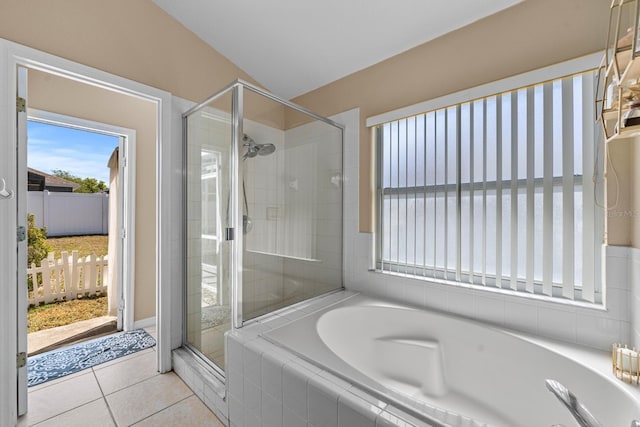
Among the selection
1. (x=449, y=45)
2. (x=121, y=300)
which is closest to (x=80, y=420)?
(x=121, y=300)

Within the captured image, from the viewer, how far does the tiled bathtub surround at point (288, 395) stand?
0.92m

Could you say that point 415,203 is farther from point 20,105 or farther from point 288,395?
point 20,105

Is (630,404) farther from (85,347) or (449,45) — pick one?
(85,347)

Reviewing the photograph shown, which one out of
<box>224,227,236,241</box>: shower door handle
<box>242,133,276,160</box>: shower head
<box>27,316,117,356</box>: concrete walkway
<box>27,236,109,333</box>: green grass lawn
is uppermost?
<box>242,133,276,160</box>: shower head

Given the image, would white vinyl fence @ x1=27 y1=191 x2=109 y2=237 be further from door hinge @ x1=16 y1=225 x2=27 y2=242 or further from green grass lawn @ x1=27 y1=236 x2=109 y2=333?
door hinge @ x1=16 y1=225 x2=27 y2=242

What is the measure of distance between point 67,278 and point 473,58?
15.0 feet

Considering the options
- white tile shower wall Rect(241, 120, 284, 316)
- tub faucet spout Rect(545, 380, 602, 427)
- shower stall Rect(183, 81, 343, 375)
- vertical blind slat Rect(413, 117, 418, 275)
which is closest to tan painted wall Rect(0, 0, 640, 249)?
vertical blind slat Rect(413, 117, 418, 275)

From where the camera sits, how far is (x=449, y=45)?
5.92 feet

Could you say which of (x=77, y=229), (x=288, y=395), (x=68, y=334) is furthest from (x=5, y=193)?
(x=77, y=229)

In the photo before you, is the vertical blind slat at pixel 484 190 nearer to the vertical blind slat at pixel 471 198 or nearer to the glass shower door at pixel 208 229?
the vertical blind slat at pixel 471 198

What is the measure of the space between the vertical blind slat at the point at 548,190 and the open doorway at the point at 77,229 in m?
3.21

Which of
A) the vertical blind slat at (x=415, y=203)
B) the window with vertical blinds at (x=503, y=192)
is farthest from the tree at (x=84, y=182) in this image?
the vertical blind slat at (x=415, y=203)

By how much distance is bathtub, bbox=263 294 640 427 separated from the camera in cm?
106

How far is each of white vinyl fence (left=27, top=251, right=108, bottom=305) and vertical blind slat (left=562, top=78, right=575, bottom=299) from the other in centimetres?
453
